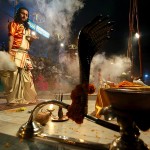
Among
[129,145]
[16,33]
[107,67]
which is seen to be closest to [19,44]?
[16,33]

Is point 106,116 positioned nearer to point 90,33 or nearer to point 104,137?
point 90,33

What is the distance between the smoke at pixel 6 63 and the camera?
620 cm

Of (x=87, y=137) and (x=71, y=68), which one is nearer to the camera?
(x=87, y=137)

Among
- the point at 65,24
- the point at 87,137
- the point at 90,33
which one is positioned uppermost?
the point at 65,24

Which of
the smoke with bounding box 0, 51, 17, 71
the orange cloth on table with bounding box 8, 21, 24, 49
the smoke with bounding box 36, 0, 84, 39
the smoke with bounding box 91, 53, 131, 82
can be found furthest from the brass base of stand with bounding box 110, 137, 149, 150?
the smoke with bounding box 91, 53, 131, 82

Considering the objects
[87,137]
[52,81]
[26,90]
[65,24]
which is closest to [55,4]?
[65,24]

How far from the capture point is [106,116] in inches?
57.4

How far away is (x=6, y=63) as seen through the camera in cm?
619

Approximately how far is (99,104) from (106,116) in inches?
130

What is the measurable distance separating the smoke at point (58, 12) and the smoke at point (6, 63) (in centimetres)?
1631

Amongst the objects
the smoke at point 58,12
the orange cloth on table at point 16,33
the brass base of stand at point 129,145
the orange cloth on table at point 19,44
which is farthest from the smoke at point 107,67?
the brass base of stand at point 129,145

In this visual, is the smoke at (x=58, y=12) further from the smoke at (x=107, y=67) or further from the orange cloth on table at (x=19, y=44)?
the orange cloth on table at (x=19, y=44)

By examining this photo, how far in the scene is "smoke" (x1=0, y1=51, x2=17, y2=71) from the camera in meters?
6.20

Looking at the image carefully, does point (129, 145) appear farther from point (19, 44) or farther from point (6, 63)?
point (19, 44)
